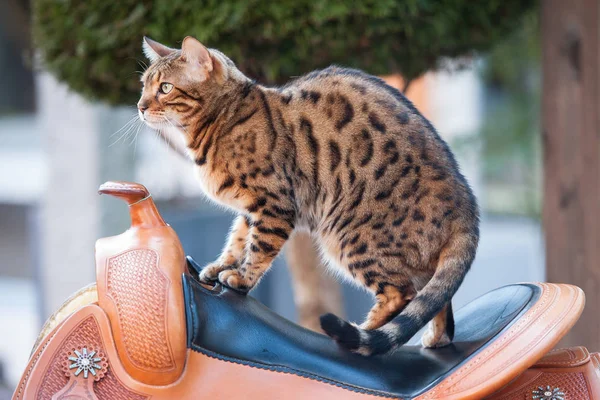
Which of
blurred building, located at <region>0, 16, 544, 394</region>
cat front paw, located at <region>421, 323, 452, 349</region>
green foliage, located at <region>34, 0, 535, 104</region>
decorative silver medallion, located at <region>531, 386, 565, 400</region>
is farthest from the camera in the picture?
blurred building, located at <region>0, 16, 544, 394</region>

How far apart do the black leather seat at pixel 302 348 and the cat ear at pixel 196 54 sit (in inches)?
23.1

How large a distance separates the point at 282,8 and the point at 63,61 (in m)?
0.77

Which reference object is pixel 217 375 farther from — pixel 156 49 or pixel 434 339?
pixel 156 49

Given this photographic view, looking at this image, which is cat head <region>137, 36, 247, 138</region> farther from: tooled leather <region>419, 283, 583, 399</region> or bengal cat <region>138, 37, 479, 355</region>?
tooled leather <region>419, 283, 583, 399</region>

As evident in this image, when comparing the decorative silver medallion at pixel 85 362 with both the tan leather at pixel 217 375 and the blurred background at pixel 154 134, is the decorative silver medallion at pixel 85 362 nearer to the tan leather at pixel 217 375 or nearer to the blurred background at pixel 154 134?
the tan leather at pixel 217 375

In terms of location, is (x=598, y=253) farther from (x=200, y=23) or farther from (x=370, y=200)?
(x=200, y=23)

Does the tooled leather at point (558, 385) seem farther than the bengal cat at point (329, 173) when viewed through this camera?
No

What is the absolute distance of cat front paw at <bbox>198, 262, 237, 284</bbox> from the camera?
1531 mm

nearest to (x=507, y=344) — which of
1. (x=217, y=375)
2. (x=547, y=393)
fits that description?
(x=547, y=393)

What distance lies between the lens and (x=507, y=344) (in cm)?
123

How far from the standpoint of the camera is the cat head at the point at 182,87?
1.67m

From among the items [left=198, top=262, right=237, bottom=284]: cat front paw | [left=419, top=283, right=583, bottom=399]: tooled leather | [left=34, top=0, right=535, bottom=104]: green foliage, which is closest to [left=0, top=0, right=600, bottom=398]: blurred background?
[left=34, top=0, right=535, bottom=104]: green foliage

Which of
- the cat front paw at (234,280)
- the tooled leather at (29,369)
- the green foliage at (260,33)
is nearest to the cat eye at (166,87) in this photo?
the green foliage at (260,33)

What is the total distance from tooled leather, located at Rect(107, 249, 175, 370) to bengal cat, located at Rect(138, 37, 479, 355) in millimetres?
364
